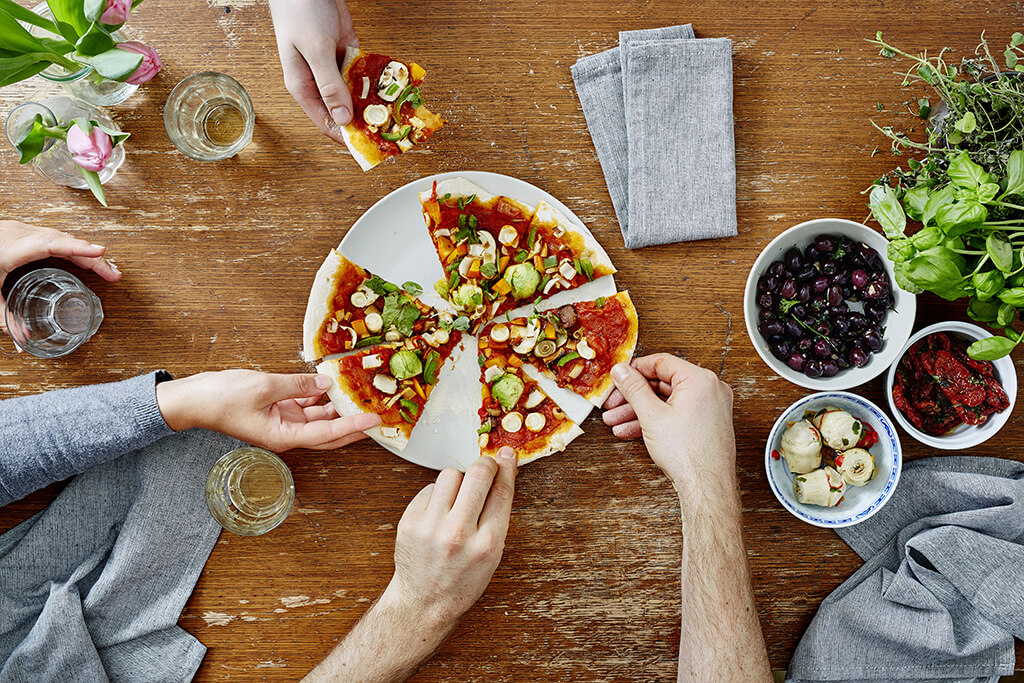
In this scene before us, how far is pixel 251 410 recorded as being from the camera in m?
2.11

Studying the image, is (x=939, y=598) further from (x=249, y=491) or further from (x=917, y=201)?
(x=249, y=491)

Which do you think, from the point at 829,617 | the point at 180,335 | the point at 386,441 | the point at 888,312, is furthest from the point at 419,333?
the point at 829,617

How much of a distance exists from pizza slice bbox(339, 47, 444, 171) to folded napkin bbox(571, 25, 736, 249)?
1.94 feet

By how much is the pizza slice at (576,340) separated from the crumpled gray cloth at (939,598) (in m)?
1.09

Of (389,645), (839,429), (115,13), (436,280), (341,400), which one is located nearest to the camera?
(115,13)

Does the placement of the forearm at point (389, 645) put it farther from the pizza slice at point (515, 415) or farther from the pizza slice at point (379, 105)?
the pizza slice at point (379, 105)

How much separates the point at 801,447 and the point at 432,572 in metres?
1.27

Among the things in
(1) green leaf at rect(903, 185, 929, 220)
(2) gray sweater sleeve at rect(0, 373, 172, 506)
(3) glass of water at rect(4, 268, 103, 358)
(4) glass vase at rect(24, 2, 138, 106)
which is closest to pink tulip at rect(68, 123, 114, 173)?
(4) glass vase at rect(24, 2, 138, 106)

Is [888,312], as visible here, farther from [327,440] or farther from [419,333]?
[327,440]

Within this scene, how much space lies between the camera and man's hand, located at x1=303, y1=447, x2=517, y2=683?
1.96 metres

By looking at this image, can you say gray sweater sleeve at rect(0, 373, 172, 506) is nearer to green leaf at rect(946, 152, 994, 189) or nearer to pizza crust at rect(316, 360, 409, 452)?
pizza crust at rect(316, 360, 409, 452)

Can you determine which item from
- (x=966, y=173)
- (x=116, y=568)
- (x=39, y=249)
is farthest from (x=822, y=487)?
(x=39, y=249)

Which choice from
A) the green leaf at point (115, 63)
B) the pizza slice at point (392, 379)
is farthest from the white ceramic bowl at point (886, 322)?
the green leaf at point (115, 63)

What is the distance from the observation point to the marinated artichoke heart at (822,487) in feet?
7.22
